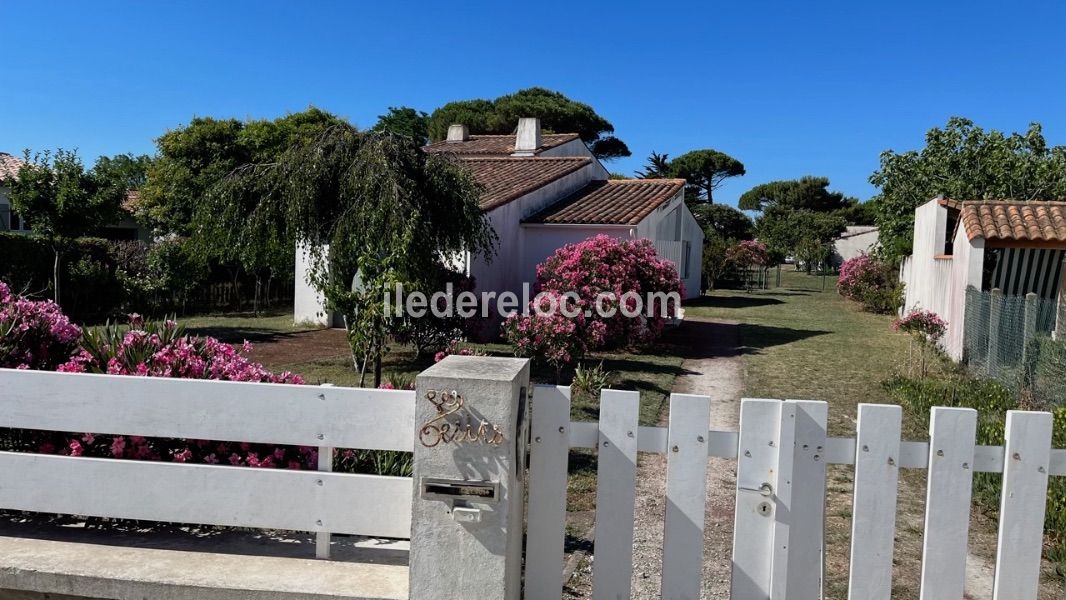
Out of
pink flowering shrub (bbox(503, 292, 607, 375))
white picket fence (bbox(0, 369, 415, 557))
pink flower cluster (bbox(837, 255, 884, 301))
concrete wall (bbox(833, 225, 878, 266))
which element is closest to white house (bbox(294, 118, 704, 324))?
pink flowering shrub (bbox(503, 292, 607, 375))

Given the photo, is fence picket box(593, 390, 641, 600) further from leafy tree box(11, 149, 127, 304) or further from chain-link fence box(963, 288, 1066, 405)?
leafy tree box(11, 149, 127, 304)

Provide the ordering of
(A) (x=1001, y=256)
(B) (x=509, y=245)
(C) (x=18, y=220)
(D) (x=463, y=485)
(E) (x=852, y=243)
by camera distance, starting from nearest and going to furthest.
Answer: (D) (x=463, y=485) < (A) (x=1001, y=256) < (B) (x=509, y=245) < (C) (x=18, y=220) < (E) (x=852, y=243)

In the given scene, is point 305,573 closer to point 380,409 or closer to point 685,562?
point 380,409

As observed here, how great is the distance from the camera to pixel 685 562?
2.96m

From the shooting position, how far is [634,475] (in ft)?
9.61

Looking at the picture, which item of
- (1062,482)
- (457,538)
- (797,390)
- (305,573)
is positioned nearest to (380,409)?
(457,538)

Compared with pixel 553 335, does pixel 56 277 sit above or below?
above

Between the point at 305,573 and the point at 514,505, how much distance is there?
894 millimetres

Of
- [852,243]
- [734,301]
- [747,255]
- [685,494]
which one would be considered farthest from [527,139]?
[852,243]

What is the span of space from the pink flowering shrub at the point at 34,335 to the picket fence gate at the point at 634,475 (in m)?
1.60

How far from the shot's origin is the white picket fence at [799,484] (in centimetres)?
290

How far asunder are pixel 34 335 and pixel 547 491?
11.3ft

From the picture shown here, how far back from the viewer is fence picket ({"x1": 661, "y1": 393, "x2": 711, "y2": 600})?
2.89m

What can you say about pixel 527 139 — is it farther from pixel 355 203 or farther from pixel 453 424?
pixel 453 424
